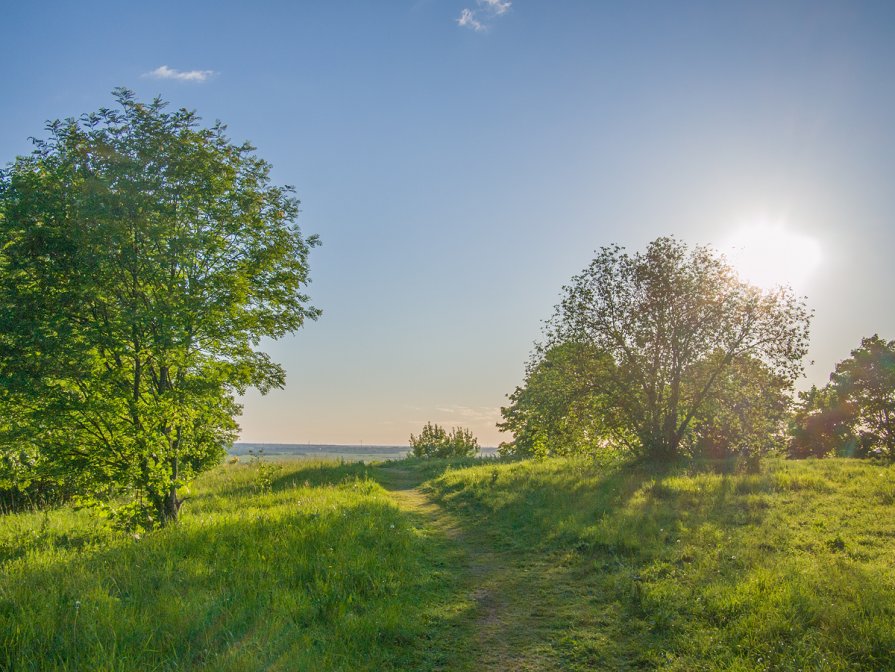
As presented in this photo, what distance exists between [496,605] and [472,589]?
0.96 meters

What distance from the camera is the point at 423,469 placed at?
124 feet

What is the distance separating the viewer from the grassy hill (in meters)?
5.85

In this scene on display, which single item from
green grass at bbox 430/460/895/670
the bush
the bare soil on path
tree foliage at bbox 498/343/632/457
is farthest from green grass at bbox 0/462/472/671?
the bush

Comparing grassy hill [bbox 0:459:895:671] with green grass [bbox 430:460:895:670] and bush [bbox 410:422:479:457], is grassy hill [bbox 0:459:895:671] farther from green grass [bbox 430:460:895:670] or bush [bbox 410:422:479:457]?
bush [bbox 410:422:479:457]

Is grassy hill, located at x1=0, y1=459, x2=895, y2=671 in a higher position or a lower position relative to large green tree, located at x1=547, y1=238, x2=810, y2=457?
lower

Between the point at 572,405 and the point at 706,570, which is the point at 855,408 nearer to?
the point at 572,405

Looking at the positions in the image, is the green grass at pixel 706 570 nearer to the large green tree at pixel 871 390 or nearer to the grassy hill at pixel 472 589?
the grassy hill at pixel 472 589

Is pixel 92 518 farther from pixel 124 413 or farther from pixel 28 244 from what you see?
pixel 28 244

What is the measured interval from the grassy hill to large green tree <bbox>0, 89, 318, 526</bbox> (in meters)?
2.40

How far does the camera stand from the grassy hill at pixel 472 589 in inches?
230

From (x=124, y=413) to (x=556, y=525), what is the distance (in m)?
11.6

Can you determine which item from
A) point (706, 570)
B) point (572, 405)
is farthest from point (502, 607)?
point (572, 405)

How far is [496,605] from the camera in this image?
834cm

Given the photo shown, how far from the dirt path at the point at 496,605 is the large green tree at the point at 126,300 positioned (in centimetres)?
760
